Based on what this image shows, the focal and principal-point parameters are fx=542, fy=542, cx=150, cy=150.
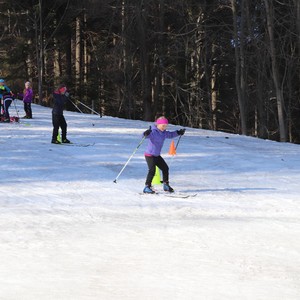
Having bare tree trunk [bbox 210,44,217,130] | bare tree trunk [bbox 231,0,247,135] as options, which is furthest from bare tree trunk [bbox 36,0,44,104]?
bare tree trunk [bbox 231,0,247,135]

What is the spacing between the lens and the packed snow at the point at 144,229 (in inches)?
191

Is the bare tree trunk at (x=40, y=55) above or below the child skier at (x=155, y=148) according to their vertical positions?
above

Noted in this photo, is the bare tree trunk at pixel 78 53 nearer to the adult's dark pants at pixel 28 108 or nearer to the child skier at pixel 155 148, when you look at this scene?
the adult's dark pants at pixel 28 108

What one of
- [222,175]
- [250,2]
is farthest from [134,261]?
[250,2]

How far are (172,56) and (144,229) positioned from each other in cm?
2464

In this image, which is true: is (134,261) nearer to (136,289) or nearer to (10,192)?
(136,289)

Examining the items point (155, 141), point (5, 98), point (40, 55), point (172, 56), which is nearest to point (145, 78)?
point (172, 56)

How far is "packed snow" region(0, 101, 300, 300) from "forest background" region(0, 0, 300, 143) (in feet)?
47.4

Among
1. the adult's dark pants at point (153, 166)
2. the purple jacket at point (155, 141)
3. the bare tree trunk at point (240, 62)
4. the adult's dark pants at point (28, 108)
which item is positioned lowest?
the adult's dark pants at point (153, 166)

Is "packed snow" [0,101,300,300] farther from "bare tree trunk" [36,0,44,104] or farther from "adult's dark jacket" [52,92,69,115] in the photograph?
"bare tree trunk" [36,0,44,104]

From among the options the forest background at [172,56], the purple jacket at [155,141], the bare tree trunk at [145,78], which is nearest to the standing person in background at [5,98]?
the forest background at [172,56]

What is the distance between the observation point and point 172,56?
30.6 metres

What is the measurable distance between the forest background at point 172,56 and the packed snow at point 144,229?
568 inches

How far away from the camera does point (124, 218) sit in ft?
24.4
